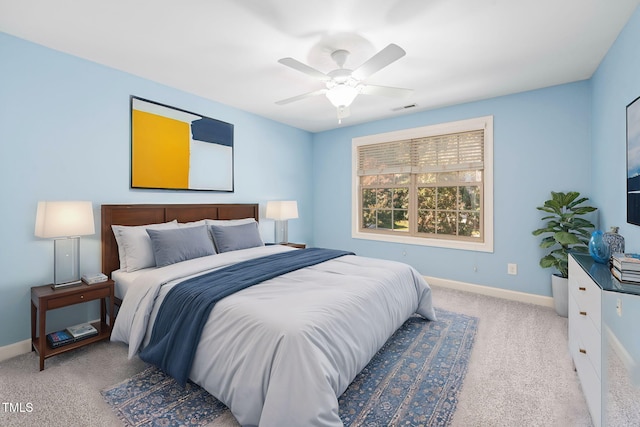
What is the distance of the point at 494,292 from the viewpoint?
376cm

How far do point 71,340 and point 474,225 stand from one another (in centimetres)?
452

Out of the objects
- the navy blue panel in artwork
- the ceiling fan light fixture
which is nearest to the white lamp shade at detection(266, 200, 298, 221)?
the navy blue panel in artwork

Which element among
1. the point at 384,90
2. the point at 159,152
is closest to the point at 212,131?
the point at 159,152

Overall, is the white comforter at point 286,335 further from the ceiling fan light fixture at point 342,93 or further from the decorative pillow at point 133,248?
the ceiling fan light fixture at point 342,93

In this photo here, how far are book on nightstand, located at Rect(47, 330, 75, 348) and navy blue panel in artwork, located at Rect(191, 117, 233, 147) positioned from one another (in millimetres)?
2324

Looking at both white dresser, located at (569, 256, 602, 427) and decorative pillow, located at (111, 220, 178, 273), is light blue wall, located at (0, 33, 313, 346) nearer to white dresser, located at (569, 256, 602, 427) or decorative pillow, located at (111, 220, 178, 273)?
decorative pillow, located at (111, 220, 178, 273)

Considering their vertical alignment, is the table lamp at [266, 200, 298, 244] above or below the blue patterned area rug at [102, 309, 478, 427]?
above

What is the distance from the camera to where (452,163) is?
4.07 m

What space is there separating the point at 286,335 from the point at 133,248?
2059 mm

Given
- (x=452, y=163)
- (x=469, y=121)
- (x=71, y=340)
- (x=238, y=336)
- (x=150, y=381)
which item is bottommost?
(x=150, y=381)

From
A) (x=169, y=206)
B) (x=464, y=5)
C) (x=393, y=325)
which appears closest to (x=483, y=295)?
(x=393, y=325)

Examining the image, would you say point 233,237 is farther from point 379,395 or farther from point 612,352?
point 612,352

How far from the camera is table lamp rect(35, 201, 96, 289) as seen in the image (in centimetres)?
224

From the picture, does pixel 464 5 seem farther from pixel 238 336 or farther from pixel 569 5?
pixel 238 336
